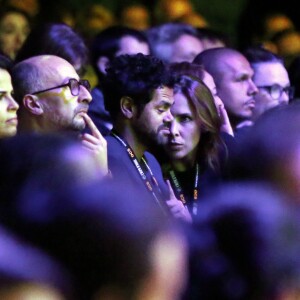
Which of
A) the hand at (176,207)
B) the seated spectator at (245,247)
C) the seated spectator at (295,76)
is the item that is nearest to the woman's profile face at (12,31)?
the seated spectator at (295,76)

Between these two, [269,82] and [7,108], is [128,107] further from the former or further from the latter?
[269,82]

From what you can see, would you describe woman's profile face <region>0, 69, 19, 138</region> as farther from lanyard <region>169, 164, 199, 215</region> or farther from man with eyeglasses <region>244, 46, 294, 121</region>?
man with eyeglasses <region>244, 46, 294, 121</region>

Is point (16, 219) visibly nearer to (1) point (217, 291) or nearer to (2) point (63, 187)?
(2) point (63, 187)

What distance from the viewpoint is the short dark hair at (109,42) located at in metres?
6.00

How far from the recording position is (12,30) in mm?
6840

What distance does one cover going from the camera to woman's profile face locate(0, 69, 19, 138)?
4.14 metres

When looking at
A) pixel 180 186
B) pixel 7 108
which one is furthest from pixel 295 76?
pixel 7 108

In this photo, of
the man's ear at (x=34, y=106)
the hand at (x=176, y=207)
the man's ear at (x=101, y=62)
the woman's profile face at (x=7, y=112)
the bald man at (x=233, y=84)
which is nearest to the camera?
the hand at (x=176, y=207)

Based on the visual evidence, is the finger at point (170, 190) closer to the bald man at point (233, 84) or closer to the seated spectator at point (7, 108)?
the seated spectator at point (7, 108)

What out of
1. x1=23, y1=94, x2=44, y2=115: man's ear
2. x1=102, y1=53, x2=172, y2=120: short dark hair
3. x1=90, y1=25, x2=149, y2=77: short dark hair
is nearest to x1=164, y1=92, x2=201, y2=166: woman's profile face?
x1=102, y1=53, x2=172, y2=120: short dark hair

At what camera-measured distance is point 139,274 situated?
159cm

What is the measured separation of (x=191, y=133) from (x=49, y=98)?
35.6 inches

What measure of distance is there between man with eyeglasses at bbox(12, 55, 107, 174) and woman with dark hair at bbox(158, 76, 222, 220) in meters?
0.57

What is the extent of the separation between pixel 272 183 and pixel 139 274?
476 millimetres
